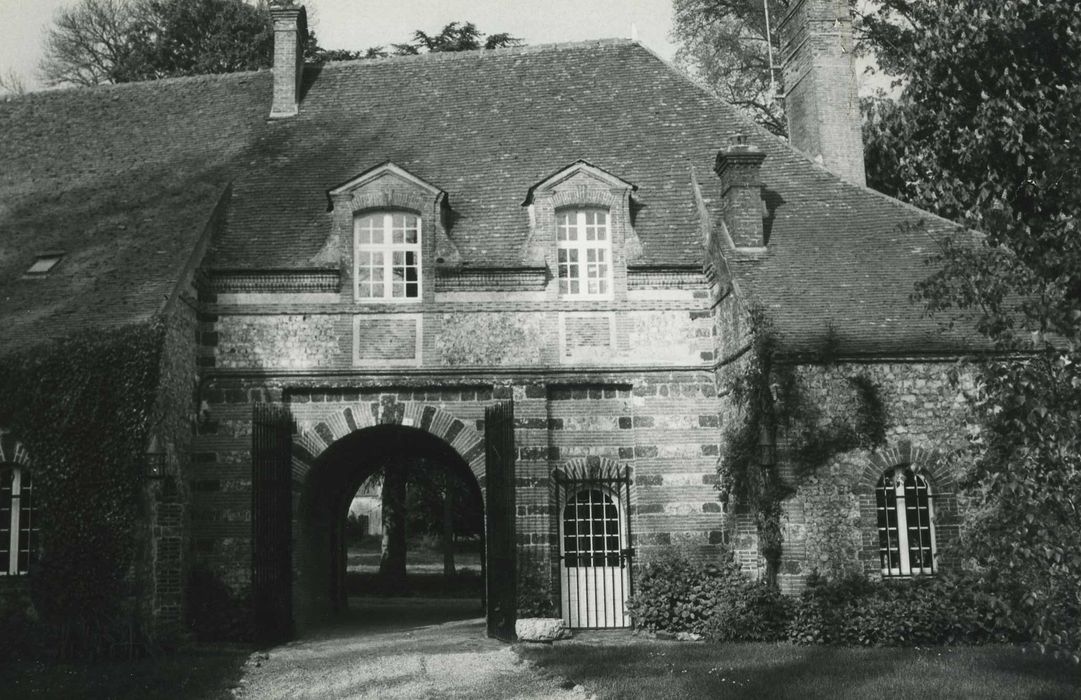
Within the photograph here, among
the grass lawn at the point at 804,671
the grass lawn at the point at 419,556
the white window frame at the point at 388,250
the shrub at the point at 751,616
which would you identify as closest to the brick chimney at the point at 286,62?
the white window frame at the point at 388,250

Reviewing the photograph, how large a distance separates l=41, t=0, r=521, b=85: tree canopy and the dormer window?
12.6m

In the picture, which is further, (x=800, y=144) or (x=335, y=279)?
(x=800, y=144)

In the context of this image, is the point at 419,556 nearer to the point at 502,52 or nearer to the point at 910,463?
the point at 502,52

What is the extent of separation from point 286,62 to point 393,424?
26.4 ft

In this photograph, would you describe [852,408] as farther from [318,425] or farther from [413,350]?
[318,425]

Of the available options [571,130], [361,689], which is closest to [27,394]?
[361,689]

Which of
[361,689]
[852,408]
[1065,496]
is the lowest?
[361,689]

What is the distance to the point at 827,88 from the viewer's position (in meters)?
19.3

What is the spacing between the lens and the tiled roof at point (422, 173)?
1568 cm

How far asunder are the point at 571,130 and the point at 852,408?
7.52 meters

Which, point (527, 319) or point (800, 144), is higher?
point (800, 144)

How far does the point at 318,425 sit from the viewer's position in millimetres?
16094

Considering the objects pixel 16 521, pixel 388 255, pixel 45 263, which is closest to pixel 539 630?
pixel 388 255

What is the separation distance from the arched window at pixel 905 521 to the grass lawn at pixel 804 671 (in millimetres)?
1839
